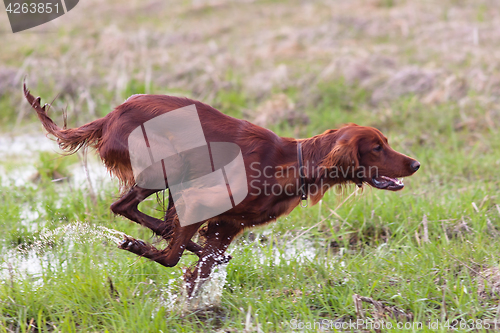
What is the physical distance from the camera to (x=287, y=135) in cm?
554

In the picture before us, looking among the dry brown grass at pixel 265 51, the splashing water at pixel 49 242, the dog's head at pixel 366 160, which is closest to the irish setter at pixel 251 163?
the dog's head at pixel 366 160

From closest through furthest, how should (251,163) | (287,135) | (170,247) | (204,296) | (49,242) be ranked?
(251,163) → (170,247) → (204,296) → (49,242) → (287,135)

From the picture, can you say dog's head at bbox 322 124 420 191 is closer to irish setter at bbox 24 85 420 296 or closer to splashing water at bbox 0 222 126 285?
irish setter at bbox 24 85 420 296

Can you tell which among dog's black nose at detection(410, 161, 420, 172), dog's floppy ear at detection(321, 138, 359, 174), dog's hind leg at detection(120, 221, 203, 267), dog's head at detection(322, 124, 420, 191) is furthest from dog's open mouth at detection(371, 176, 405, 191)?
dog's hind leg at detection(120, 221, 203, 267)

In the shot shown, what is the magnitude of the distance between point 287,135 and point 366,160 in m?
2.87

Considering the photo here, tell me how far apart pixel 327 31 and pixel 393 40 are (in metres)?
1.18

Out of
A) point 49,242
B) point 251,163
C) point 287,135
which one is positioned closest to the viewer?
point 251,163

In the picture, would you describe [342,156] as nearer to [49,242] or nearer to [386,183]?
[386,183]

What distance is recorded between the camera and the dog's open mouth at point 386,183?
2.72 m

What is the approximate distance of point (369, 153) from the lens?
2.68 m

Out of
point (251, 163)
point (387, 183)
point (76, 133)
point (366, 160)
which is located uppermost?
point (76, 133)

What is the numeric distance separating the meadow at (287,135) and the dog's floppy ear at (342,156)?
353 millimetres

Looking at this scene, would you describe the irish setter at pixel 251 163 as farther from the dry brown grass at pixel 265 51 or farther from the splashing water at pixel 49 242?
the dry brown grass at pixel 265 51

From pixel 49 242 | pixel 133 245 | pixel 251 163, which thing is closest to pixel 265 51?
pixel 49 242
